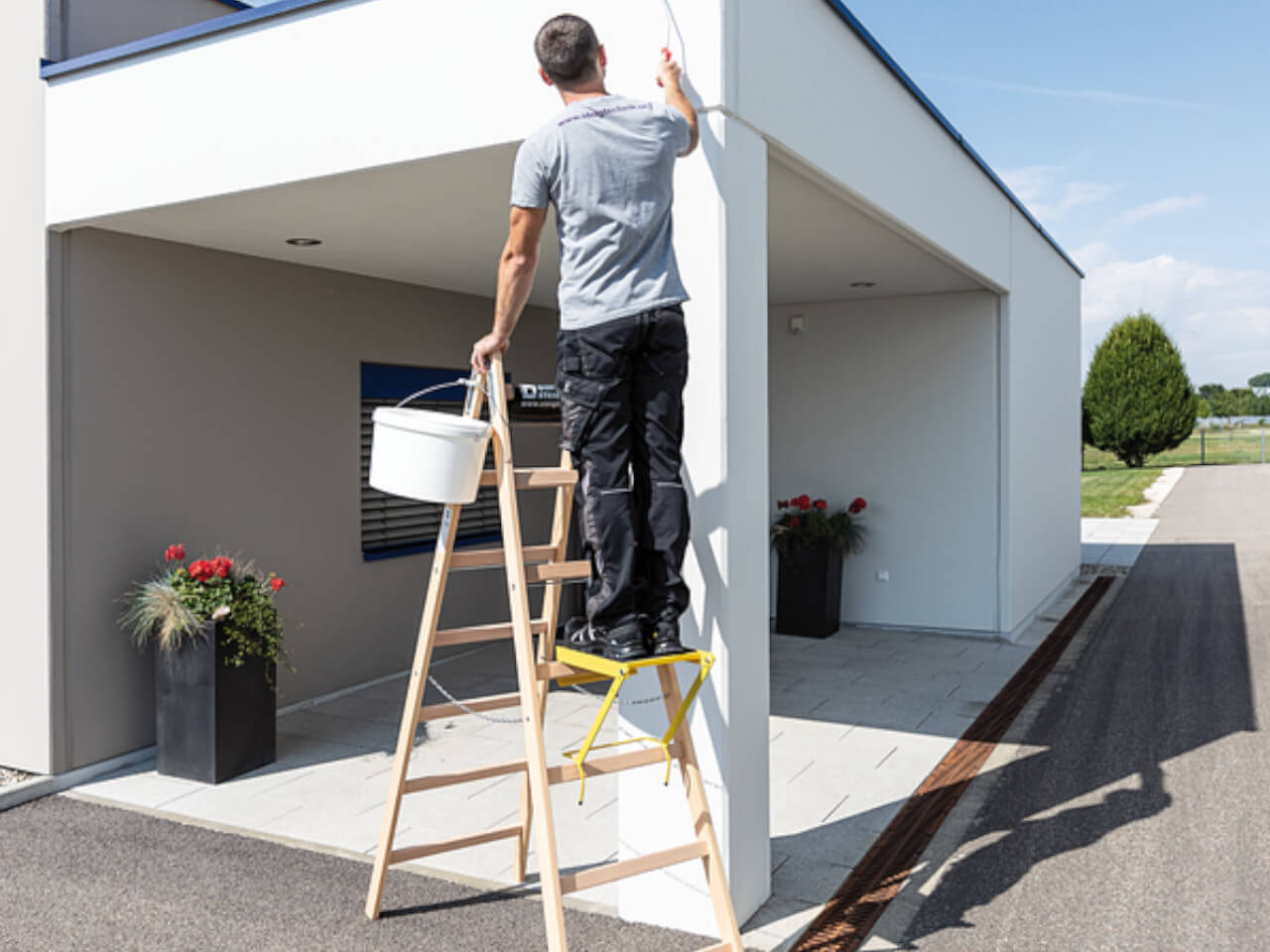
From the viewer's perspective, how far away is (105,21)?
4691 millimetres

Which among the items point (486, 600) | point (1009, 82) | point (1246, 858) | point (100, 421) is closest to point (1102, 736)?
point (1246, 858)

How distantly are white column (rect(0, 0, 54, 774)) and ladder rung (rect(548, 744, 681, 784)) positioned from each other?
3030 mm

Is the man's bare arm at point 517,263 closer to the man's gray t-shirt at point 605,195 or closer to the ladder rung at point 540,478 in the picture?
the man's gray t-shirt at point 605,195

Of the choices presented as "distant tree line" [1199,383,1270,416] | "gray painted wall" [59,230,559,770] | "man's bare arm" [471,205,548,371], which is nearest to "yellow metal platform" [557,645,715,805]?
"man's bare arm" [471,205,548,371]

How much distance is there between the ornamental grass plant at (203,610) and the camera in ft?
14.6

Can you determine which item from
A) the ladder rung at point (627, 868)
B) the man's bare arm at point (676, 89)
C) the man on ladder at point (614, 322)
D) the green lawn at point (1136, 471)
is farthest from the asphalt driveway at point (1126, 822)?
the green lawn at point (1136, 471)

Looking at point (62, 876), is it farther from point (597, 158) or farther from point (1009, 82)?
point (1009, 82)

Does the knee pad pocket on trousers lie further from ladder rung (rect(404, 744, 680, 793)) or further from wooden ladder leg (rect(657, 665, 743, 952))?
ladder rung (rect(404, 744, 680, 793))

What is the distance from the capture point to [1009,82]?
17.0m

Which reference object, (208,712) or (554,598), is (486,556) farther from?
(208,712)

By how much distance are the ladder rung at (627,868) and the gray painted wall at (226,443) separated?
123 inches

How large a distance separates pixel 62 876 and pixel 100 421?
1981mm

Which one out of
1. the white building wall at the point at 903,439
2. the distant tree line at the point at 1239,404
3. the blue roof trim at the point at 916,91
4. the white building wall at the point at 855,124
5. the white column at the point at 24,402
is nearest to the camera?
the white building wall at the point at 855,124

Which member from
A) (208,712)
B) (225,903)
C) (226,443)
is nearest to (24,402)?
(226,443)
